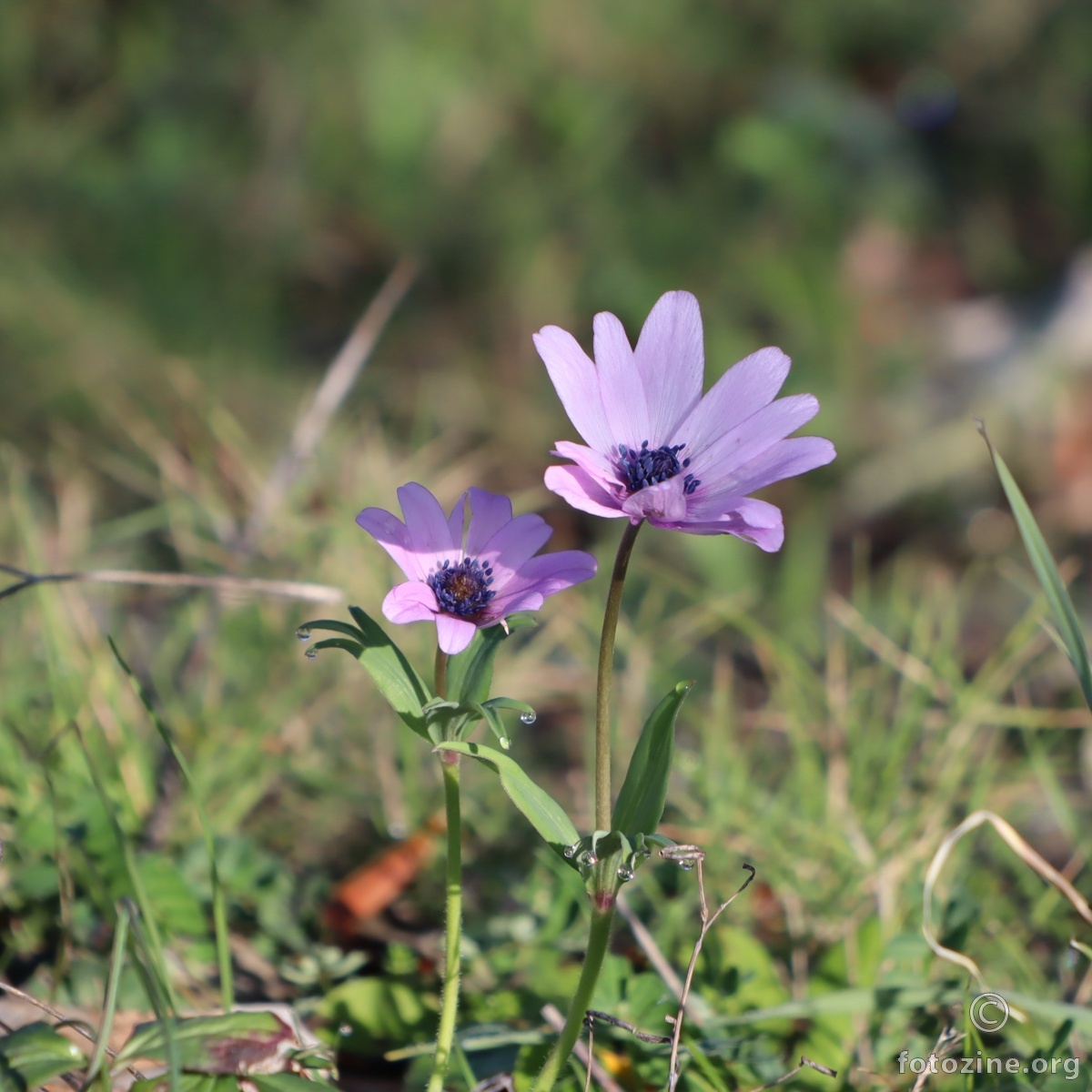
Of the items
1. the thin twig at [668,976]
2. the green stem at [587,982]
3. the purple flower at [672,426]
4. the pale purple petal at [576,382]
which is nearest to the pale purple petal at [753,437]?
the purple flower at [672,426]

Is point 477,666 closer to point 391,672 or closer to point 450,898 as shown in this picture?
point 391,672

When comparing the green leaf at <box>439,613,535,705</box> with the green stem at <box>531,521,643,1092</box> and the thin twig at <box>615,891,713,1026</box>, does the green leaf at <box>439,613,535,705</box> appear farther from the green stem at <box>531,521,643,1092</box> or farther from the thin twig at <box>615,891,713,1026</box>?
the thin twig at <box>615,891,713,1026</box>

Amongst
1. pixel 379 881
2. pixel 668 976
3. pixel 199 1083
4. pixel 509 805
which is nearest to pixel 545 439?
pixel 509 805

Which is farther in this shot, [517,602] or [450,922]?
[450,922]

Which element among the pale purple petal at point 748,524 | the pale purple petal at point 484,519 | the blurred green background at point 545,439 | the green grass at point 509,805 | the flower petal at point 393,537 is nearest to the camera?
the pale purple petal at point 748,524
